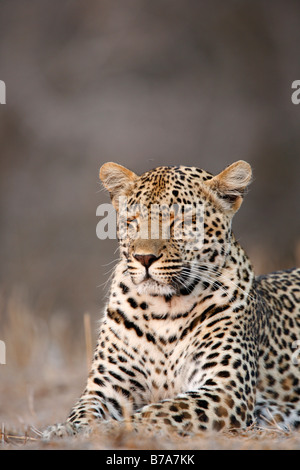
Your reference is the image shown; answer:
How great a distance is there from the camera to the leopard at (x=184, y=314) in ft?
21.4

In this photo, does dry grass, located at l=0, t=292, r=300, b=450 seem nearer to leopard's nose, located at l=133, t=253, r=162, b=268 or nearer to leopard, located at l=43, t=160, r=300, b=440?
leopard, located at l=43, t=160, r=300, b=440

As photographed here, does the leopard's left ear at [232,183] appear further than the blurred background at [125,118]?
No

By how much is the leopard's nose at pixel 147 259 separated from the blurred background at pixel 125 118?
19293 mm

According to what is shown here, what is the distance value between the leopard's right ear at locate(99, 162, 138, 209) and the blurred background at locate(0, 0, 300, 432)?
1835cm

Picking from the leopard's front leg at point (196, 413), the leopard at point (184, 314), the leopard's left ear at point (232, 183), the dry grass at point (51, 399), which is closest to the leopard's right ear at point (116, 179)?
the leopard at point (184, 314)

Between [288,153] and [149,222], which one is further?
[288,153]

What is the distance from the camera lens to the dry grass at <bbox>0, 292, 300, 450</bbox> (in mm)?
5176

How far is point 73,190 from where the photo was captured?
28281mm

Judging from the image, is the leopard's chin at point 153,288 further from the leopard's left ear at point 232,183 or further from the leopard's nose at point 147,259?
the leopard's left ear at point 232,183

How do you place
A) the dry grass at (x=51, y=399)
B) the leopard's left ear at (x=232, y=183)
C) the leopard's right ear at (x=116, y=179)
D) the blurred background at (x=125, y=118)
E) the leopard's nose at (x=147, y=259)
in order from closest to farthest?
the dry grass at (x=51, y=399), the leopard's nose at (x=147, y=259), the leopard's left ear at (x=232, y=183), the leopard's right ear at (x=116, y=179), the blurred background at (x=125, y=118)

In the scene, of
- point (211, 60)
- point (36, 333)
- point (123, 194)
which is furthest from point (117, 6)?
point (123, 194)

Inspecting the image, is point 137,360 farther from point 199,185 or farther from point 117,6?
point 117,6

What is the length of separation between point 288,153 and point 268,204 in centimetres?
241

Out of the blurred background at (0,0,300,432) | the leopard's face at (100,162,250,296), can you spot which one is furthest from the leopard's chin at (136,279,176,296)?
the blurred background at (0,0,300,432)
